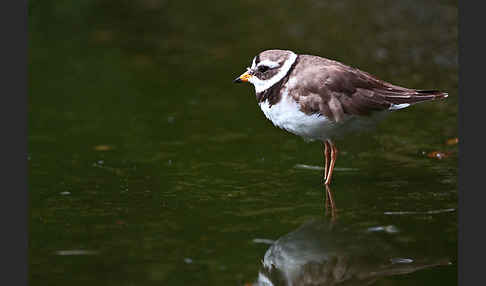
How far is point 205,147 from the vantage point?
416 inches

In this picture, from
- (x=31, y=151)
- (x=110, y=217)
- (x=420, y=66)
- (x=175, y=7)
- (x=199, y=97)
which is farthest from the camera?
(x=175, y=7)

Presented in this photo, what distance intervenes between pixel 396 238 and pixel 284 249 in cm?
111

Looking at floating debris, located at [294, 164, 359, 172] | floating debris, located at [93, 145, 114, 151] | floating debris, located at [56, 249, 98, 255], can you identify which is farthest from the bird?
floating debris, located at [56, 249, 98, 255]

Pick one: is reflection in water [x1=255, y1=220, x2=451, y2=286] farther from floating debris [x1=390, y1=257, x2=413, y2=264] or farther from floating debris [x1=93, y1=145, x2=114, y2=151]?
floating debris [x1=93, y1=145, x2=114, y2=151]

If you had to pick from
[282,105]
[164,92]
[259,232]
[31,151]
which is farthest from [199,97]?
[259,232]

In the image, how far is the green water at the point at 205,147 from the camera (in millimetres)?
7277

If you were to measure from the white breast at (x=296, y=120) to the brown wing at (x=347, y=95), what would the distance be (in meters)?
0.08

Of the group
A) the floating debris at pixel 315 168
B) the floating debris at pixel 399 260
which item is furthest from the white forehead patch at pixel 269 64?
the floating debris at pixel 399 260

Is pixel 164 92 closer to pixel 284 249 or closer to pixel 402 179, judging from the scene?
pixel 402 179

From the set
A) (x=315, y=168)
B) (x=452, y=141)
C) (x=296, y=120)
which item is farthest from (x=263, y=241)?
(x=452, y=141)

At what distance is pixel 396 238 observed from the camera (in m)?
7.40

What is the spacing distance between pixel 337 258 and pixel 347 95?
2.33 meters

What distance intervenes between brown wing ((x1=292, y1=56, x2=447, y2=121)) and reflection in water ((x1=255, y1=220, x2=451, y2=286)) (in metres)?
1.49

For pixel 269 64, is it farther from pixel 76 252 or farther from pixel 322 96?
pixel 76 252
